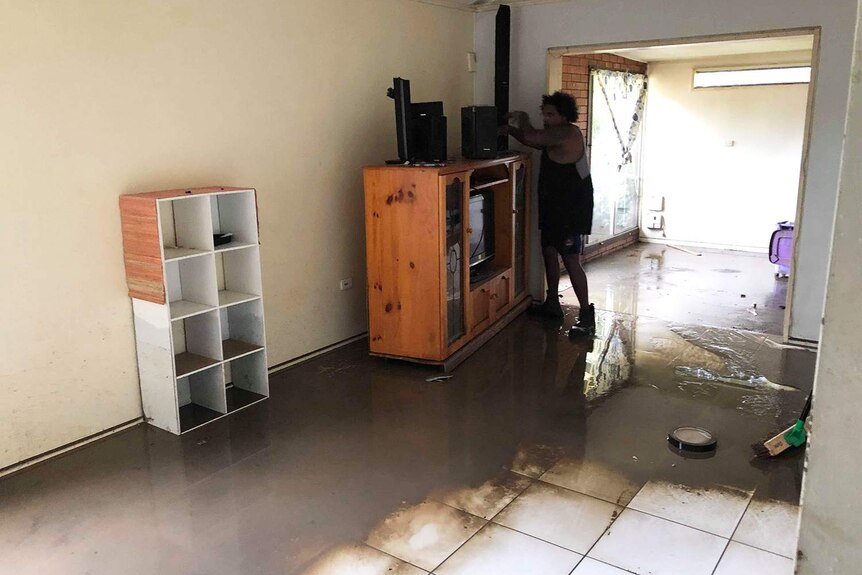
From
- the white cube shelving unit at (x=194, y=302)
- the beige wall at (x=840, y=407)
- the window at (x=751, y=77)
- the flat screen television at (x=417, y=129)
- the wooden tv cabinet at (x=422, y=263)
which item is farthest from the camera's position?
the window at (x=751, y=77)

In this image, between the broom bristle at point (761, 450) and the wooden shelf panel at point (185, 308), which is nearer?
the broom bristle at point (761, 450)

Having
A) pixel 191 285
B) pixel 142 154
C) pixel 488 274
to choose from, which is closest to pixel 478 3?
pixel 488 274

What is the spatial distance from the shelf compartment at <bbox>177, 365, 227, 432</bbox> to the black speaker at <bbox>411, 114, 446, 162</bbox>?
5.98ft

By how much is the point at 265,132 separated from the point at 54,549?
247 cm

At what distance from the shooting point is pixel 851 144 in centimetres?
99

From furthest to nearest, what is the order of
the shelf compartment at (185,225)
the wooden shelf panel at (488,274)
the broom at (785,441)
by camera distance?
the wooden shelf panel at (488,274), the shelf compartment at (185,225), the broom at (785,441)

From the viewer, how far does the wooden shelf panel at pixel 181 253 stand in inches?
133

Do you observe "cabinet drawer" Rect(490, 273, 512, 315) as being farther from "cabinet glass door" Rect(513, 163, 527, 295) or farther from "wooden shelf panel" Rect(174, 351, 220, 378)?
"wooden shelf panel" Rect(174, 351, 220, 378)

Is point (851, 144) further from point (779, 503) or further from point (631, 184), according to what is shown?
point (631, 184)

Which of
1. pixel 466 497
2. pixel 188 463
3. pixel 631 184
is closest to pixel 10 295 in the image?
pixel 188 463

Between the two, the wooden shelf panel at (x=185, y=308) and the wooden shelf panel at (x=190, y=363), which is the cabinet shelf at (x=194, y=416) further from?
the wooden shelf panel at (x=185, y=308)

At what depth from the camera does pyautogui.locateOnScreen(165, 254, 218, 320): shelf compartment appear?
3561 mm

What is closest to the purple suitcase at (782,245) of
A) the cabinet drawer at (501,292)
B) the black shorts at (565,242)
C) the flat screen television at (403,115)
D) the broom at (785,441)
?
the black shorts at (565,242)

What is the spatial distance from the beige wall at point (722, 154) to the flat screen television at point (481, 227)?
448cm
